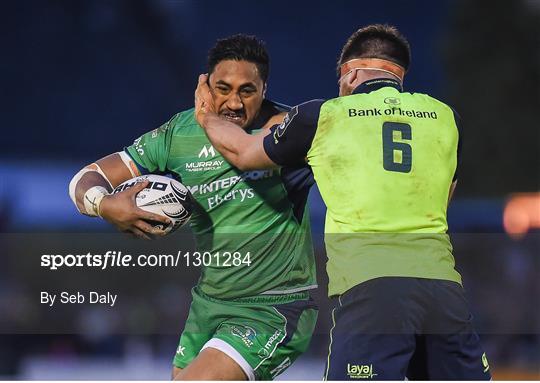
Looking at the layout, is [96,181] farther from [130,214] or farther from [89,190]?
[130,214]

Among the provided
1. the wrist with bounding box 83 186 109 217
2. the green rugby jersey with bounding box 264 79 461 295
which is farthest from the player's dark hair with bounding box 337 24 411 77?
the wrist with bounding box 83 186 109 217

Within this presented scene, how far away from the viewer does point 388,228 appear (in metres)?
4.36

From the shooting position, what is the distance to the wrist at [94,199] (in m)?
5.44

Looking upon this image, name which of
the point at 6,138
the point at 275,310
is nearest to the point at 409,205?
the point at 275,310

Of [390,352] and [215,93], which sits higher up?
[215,93]

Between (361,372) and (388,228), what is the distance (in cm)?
66

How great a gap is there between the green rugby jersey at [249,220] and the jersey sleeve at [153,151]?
10 cm

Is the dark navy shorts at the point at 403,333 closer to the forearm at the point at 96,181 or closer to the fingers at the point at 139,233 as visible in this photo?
the fingers at the point at 139,233

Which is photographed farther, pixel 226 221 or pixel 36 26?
pixel 36 26

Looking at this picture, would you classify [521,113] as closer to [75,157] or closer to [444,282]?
[75,157]

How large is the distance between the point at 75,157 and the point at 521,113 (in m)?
6.19

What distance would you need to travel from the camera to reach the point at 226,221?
5.79m

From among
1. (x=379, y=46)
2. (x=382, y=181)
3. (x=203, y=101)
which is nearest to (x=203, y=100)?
(x=203, y=101)

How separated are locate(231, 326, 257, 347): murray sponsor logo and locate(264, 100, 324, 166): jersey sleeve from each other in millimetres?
1167
